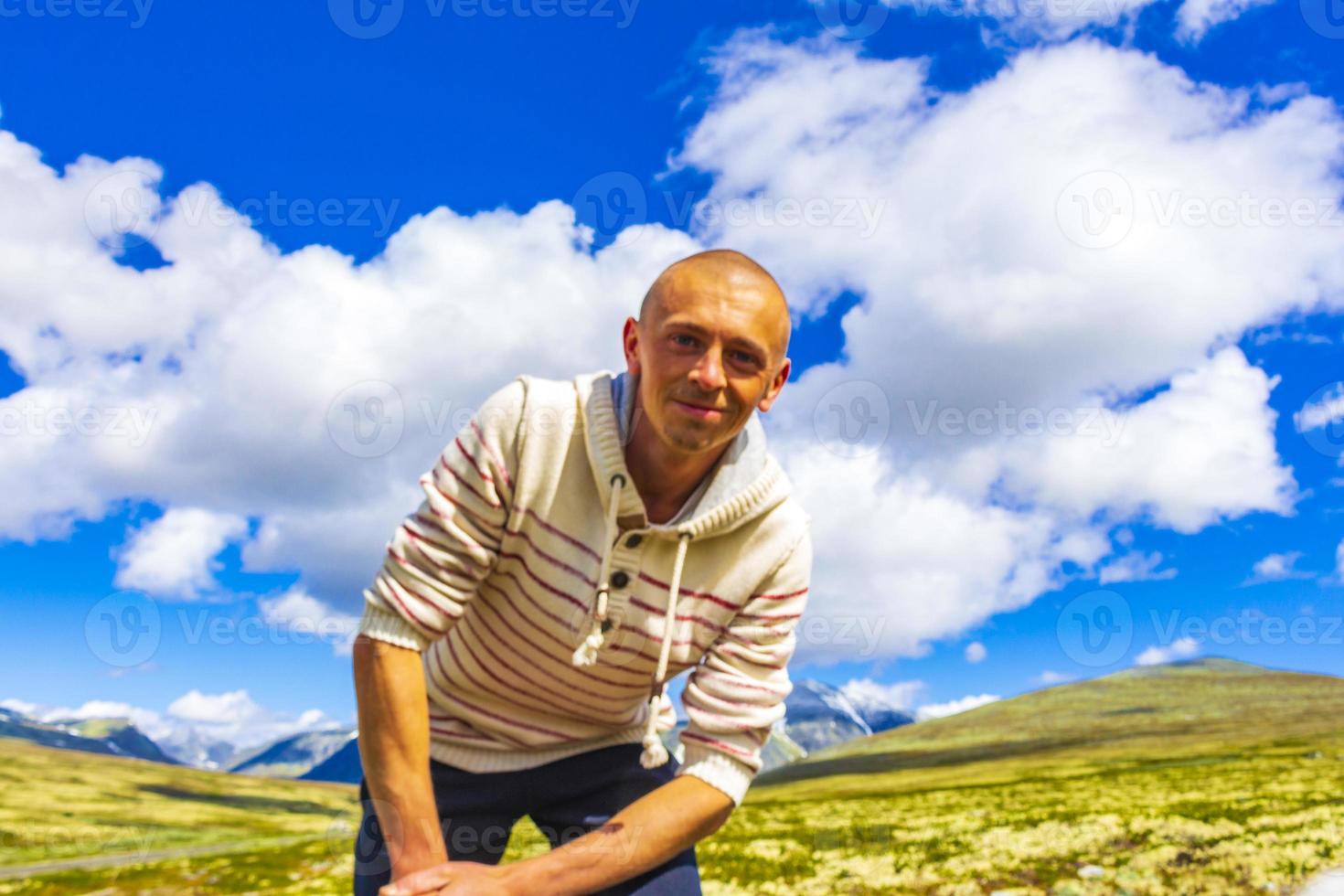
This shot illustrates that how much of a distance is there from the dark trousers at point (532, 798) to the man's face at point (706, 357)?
2.29m

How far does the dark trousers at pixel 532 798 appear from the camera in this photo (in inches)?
227

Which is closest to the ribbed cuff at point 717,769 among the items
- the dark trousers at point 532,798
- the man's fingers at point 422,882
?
the dark trousers at point 532,798

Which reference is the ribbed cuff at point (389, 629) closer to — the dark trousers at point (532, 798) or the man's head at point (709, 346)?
the dark trousers at point (532, 798)

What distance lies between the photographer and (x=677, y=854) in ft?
17.6

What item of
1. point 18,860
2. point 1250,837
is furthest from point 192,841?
point 1250,837

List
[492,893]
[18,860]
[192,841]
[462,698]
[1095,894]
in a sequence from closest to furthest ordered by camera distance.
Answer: [492,893]
[462,698]
[1095,894]
[18,860]
[192,841]

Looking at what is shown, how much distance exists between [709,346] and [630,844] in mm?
2632

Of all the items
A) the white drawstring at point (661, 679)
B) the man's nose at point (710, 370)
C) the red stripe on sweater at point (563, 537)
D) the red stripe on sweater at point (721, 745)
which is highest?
the man's nose at point (710, 370)

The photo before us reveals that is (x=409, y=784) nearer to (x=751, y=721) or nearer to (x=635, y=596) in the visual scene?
(x=635, y=596)

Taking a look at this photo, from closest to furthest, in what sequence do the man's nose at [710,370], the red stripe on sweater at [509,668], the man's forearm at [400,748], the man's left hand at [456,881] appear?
the man's left hand at [456,881] < the man's nose at [710,370] < the man's forearm at [400,748] < the red stripe on sweater at [509,668]

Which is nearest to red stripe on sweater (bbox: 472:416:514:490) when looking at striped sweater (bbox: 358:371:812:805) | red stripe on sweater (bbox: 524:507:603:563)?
striped sweater (bbox: 358:371:812:805)

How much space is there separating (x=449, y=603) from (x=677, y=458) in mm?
1420

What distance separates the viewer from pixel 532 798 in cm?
586

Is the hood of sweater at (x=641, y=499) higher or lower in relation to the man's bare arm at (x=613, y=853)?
higher
